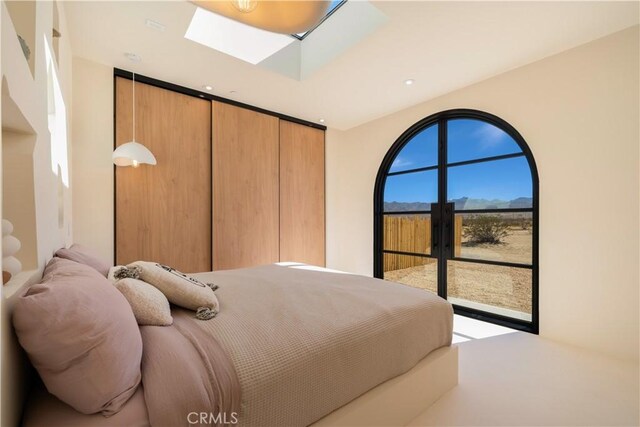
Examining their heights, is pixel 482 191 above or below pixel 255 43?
below

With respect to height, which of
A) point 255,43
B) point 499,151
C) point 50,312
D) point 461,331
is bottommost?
point 461,331

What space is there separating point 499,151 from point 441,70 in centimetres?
113

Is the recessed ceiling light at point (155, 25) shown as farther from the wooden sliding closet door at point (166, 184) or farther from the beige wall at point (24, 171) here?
the wooden sliding closet door at point (166, 184)

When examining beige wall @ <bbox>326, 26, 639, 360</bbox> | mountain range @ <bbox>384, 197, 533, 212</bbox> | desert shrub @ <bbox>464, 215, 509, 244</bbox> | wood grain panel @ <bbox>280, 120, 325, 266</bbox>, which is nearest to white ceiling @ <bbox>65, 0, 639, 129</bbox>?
beige wall @ <bbox>326, 26, 639, 360</bbox>

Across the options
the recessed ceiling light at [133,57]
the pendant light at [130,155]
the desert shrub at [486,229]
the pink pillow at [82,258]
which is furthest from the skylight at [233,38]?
the desert shrub at [486,229]

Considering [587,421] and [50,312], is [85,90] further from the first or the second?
[587,421]

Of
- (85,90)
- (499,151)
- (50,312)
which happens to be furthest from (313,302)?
(85,90)

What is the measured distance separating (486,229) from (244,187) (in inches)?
121

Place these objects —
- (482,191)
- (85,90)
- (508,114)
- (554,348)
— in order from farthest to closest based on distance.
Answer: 1. (482,191)
2. (508,114)
3. (85,90)
4. (554,348)

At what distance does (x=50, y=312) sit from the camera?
0.75 m

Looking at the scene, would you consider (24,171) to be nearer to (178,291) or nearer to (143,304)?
(143,304)

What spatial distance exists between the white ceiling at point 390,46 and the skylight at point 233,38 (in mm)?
77

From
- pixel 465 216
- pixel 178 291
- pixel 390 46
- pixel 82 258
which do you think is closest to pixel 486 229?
pixel 465 216

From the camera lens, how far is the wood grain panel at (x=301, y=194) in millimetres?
4156
